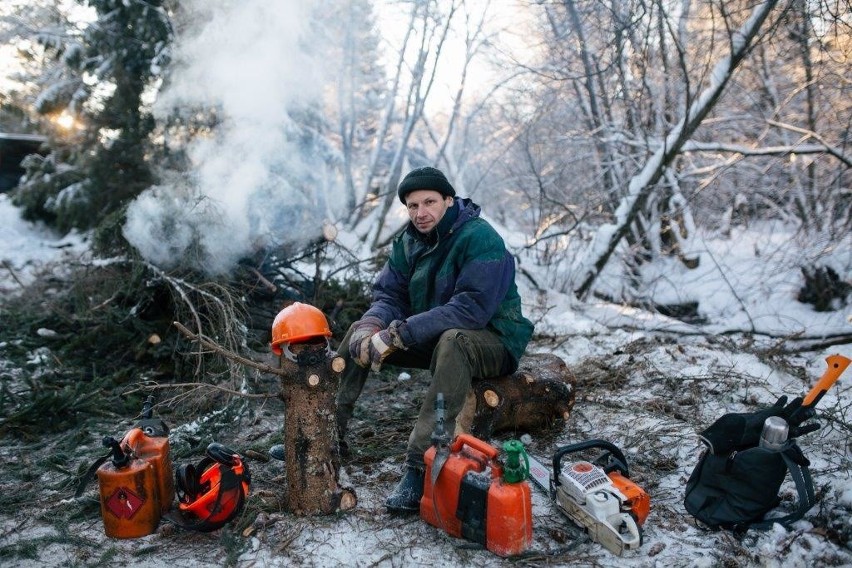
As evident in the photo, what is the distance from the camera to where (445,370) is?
9.28 feet

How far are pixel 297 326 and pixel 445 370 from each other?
74 cm

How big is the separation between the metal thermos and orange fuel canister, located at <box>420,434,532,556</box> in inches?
38.9

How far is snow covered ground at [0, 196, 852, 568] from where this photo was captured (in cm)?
241

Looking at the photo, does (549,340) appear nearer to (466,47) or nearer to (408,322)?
(408,322)

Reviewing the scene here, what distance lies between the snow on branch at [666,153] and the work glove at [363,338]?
4.78 meters

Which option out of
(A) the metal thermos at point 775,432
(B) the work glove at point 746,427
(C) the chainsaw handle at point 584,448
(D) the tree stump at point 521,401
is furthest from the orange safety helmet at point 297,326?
(A) the metal thermos at point 775,432

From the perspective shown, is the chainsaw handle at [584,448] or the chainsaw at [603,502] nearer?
the chainsaw at [603,502]

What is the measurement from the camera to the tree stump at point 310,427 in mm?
2605

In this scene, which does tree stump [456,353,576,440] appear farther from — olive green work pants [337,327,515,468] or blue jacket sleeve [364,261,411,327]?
blue jacket sleeve [364,261,411,327]

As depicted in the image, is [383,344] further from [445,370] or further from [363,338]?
[445,370]

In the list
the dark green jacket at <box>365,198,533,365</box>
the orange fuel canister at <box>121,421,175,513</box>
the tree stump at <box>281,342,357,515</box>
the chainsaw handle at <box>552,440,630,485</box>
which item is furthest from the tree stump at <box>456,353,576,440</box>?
the orange fuel canister at <box>121,421,175,513</box>

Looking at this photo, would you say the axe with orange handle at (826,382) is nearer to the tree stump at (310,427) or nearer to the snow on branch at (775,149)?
the tree stump at (310,427)

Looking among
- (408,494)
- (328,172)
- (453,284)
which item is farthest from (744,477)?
(328,172)

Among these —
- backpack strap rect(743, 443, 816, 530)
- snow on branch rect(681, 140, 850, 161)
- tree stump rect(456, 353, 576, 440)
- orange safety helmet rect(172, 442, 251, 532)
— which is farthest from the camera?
snow on branch rect(681, 140, 850, 161)
